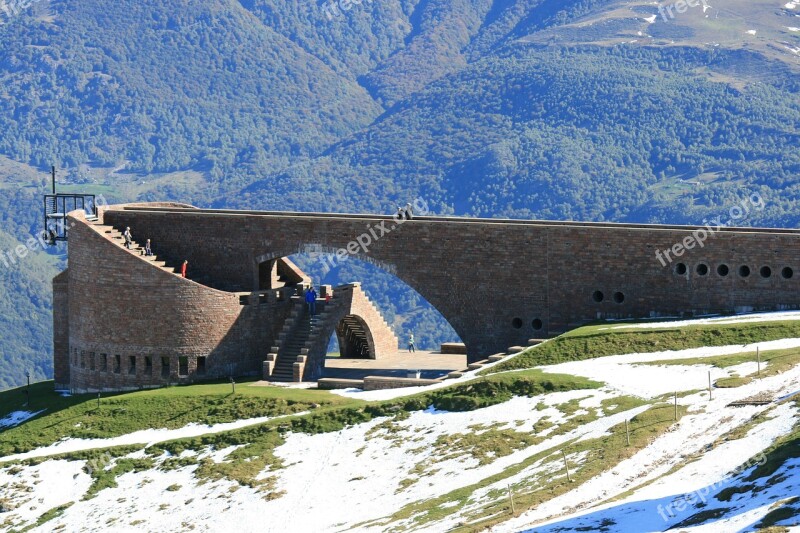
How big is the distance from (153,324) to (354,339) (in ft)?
34.9

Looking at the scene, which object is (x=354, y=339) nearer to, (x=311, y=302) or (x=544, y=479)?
(x=311, y=302)

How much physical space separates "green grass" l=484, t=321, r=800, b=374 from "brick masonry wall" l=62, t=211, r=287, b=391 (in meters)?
14.2

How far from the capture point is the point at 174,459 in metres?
59.0

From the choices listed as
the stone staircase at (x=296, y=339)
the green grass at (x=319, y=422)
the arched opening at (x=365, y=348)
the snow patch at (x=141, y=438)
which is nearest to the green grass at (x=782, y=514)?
the green grass at (x=319, y=422)

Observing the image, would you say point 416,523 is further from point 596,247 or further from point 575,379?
point 596,247

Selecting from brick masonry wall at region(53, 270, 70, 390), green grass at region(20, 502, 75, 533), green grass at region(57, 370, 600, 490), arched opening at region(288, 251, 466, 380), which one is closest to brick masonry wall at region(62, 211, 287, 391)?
arched opening at region(288, 251, 466, 380)

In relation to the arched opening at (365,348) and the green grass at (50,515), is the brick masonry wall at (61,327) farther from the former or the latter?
the green grass at (50,515)

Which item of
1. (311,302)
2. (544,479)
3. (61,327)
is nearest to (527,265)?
(311,302)

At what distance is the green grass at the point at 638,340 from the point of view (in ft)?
188

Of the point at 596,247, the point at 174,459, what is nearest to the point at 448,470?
the point at 174,459

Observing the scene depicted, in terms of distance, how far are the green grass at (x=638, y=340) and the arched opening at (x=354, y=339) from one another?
14004 millimetres

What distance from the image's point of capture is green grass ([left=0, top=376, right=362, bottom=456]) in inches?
2451

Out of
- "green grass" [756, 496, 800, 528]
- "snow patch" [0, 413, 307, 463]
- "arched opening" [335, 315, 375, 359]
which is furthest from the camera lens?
"arched opening" [335, 315, 375, 359]

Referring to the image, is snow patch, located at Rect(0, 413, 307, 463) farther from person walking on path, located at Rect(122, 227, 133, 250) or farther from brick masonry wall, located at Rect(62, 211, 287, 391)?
person walking on path, located at Rect(122, 227, 133, 250)
